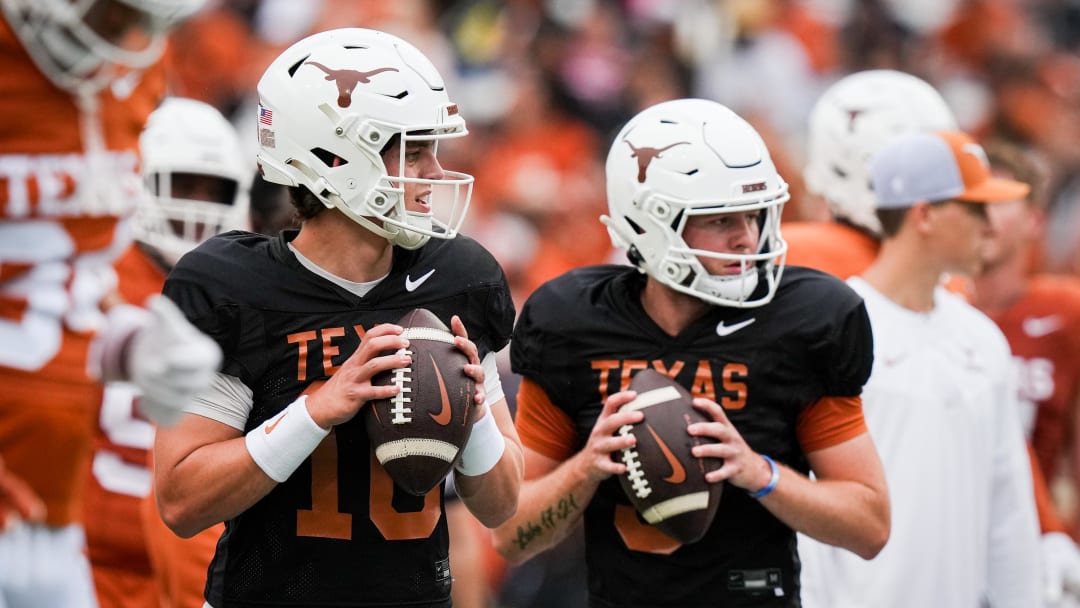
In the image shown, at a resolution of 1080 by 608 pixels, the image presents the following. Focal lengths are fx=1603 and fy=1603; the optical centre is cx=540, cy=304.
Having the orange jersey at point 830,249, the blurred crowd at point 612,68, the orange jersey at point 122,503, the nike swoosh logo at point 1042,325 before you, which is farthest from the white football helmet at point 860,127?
the blurred crowd at point 612,68

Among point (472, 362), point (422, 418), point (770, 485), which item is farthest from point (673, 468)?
point (422, 418)

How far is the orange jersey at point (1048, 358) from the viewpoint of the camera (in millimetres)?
6258

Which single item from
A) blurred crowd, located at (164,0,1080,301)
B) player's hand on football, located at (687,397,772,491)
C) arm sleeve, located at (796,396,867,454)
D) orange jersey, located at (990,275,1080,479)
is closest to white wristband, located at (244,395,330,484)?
player's hand on football, located at (687,397,772,491)

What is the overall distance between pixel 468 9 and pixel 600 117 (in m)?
1.35

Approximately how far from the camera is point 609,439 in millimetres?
3516

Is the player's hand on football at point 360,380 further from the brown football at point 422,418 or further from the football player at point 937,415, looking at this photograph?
the football player at point 937,415

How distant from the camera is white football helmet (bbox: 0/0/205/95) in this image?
3.53 metres

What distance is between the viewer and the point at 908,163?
478 cm

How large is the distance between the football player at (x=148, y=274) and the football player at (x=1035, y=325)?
2.87 m

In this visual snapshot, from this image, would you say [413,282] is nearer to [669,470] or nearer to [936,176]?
[669,470]

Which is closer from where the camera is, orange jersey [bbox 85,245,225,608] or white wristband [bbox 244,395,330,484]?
white wristband [bbox 244,395,330,484]

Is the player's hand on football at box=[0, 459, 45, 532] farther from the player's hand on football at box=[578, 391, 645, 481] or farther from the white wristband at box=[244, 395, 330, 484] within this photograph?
the player's hand on football at box=[578, 391, 645, 481]

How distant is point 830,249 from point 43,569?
8.55 feet

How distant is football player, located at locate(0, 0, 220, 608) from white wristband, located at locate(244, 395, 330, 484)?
1.78 ft
